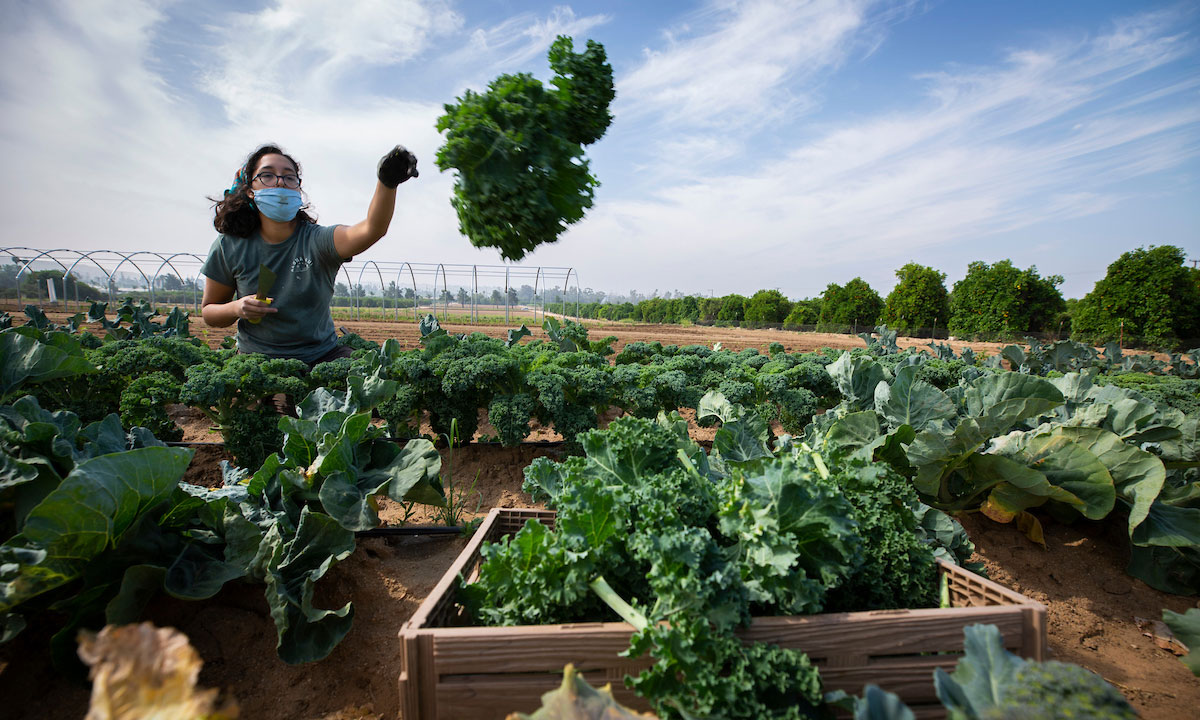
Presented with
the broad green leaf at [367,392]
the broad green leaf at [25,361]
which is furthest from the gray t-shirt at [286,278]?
the broad green leaf at [367,392]

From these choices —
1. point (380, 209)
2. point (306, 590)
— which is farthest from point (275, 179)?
point (306, 590)

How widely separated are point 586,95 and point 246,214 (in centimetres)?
270

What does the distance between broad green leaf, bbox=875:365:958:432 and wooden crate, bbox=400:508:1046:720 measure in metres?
1.41

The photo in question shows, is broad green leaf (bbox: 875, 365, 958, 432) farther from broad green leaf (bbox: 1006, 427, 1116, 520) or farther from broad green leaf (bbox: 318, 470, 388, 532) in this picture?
broad green leaf (bbox: 318, 470, 388, 532)

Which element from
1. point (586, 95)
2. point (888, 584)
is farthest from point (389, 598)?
point (586, 95)

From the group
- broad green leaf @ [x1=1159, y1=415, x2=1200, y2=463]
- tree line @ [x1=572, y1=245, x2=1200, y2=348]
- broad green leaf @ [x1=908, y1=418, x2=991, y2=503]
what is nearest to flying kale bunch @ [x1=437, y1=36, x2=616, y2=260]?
broad green leaf @ [x1=908, y1=418, x2=991, y2=503]

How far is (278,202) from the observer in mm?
3615

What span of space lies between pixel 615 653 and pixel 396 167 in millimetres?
2985

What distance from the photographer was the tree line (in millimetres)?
16969

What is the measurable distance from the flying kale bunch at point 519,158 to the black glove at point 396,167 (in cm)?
85

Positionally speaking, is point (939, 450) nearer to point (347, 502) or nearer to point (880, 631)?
point (880, 631)

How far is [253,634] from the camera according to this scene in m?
1.99

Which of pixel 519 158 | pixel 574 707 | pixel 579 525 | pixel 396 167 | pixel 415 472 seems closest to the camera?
A: pixel 574 707

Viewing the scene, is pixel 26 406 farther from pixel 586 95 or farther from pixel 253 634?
pixel 586 95
